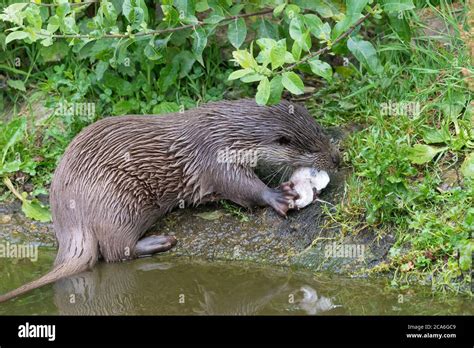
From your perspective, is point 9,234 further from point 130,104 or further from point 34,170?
point 130,104

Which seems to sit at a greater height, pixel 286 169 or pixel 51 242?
pixel 286 169

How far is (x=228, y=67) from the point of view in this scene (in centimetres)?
512

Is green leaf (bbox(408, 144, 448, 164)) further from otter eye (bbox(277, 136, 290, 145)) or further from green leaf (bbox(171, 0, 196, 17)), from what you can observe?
green leaf (bbox(171, 0, 196, 17))

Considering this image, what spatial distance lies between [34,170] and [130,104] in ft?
2.02

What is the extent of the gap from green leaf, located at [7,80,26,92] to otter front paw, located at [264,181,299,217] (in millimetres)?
1674

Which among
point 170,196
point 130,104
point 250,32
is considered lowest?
point 170,196

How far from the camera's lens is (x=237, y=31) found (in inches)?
181

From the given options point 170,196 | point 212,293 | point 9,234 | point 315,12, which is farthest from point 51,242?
point 315,12

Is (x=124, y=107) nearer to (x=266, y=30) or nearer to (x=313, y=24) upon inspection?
(x=266, y=30)

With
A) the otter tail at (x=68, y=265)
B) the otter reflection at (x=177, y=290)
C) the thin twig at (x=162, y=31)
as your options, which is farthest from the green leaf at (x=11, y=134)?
the otter reflection at (x=177, y=290)

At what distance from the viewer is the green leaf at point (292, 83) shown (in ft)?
13.4

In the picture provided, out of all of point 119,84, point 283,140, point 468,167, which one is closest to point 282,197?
point 283,140

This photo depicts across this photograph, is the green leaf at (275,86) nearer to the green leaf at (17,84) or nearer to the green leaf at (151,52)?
the green leaf at (151,52)

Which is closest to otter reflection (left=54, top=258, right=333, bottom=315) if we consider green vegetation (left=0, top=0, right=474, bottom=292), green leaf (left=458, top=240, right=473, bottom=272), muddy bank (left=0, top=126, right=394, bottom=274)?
muddy bank (left=0, top=126, right=394, bottom=274)
